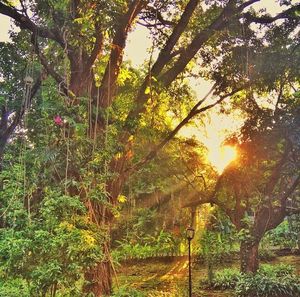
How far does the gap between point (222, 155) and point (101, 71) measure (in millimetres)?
3594

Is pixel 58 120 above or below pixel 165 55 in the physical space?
below

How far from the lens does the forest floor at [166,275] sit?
834cm

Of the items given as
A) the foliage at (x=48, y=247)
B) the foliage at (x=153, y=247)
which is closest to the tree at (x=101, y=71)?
the foliage at (x=48, y=247)

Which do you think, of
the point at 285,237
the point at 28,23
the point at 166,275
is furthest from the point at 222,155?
the point at 285,237

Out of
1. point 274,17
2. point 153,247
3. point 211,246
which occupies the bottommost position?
point 153,247

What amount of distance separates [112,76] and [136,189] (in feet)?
17.6

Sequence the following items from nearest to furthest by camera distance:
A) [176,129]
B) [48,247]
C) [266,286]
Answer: [48,247], [176,129], [266,286]

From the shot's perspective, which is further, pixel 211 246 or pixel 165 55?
pixel 211 246

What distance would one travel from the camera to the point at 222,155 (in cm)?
846

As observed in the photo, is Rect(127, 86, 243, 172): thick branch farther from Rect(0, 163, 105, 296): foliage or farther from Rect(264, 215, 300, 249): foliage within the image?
Rect(264, 215, 300, 249): foliage

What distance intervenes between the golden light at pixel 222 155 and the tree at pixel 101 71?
160 cm

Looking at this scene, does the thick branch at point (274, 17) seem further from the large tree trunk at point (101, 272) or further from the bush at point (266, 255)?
the bush at point (266, 255)

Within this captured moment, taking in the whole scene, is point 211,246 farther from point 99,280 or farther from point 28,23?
point 28,23

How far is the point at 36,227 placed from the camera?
10.8ft
